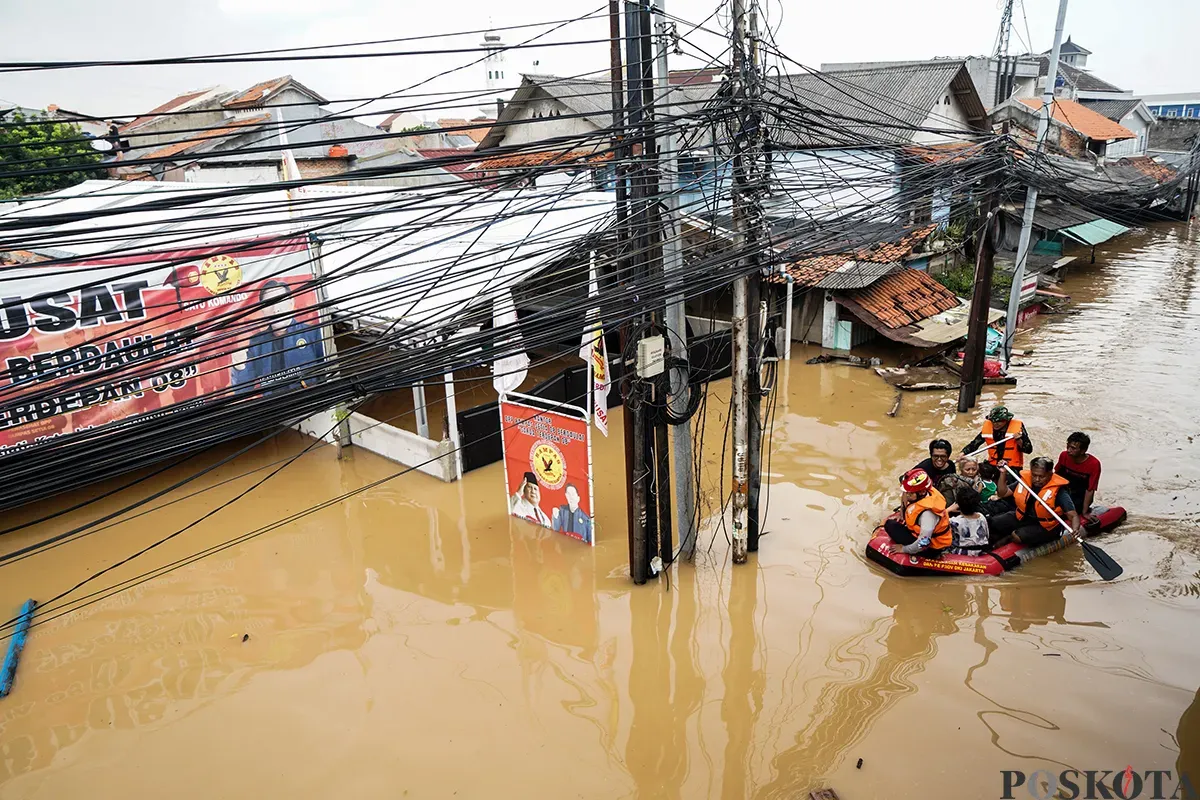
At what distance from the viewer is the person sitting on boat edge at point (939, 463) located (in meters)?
7.92

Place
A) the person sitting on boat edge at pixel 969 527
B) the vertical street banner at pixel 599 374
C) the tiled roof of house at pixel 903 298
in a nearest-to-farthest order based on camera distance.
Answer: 1. the vertical street banner at pixel 599 374
2. the person sitting on boat edge at pixel 969 527
3. the tiled roof of house at pixel 903 298

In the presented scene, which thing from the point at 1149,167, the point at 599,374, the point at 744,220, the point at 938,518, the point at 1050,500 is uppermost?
the point at 744,220

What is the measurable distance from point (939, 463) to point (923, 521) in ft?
2.54

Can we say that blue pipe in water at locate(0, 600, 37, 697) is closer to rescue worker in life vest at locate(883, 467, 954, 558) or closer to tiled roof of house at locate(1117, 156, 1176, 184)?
rescue worker in life vest at locate(883, 467, 954, 558)

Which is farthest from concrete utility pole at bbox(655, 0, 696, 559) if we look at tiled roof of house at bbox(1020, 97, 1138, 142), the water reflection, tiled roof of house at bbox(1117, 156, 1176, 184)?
tiled roof of house at bbox(1117, 156, 1176, 184)

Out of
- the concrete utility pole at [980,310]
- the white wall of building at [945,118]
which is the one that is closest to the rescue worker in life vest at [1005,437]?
the concrete utility pole at [980,310]

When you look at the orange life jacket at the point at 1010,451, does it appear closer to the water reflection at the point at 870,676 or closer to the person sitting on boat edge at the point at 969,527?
the person sitting on boat edge at the point at 969,527

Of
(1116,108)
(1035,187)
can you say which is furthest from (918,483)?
(1116,108)

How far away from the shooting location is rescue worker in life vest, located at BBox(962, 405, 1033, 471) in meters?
8.68

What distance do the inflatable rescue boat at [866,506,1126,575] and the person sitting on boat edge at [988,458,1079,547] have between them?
3.9 inches

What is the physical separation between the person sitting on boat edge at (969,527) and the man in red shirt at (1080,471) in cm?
118

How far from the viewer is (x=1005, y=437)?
8.75 m

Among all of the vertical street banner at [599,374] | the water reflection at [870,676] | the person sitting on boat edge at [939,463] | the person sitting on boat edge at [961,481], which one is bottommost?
the water reflection at [870,676]

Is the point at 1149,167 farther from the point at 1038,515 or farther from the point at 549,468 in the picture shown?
the point at 549,468
